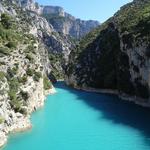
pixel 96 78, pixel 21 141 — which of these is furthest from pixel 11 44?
pixel 96 78

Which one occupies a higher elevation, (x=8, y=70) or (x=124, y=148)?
(x=8, y=70)

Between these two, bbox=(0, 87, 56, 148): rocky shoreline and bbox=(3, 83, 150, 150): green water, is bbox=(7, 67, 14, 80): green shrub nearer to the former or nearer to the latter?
bbox=(3, 83, 150, 150): green water

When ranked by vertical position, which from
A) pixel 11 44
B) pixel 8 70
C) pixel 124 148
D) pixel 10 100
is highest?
pixel 11 44

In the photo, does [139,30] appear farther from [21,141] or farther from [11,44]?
[21,141]

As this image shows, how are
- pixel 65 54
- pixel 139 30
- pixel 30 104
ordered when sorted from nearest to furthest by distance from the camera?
pixel 30 104
pixel 139 30
pixel 65 54

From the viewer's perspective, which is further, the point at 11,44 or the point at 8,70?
the point at 11,44

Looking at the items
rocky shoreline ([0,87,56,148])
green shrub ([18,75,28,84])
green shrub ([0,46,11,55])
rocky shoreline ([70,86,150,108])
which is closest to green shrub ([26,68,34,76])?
green shrub ([18,75,28,84])

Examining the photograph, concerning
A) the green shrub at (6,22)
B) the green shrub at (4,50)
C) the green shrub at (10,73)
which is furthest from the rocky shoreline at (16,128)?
the green shrub at (6,22)

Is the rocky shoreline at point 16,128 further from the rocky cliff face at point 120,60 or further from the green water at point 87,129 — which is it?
the rocky cliff face at point 120,60
